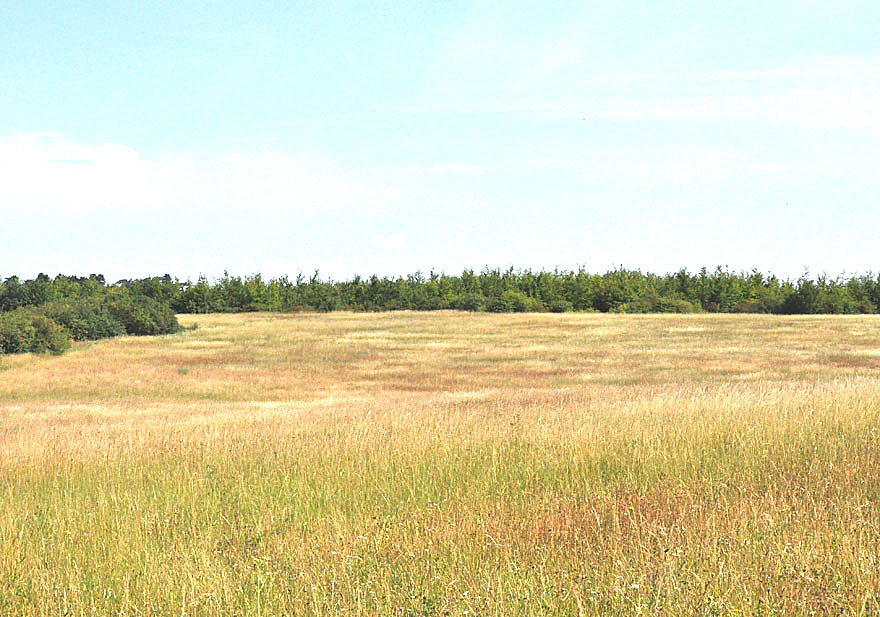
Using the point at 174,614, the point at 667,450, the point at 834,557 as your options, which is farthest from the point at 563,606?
the point at 667,450

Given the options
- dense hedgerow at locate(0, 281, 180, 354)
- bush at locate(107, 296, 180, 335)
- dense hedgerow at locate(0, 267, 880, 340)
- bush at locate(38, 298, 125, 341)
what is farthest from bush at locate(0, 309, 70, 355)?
dense hedgerow at locate(0, 267, 880, 340)

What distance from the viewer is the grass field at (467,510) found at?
5.11 meters

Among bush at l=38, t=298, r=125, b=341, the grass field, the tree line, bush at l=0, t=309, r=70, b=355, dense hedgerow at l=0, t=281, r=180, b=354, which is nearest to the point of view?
the grass field

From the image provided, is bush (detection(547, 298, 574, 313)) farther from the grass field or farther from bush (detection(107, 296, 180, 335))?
the grass field

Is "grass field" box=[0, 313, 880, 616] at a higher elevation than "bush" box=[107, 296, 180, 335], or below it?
below

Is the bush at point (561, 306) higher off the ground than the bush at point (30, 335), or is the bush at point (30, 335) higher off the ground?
the bush at point (561, 306)

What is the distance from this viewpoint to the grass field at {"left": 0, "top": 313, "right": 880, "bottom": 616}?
5.11 m

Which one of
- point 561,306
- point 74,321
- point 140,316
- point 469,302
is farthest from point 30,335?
point 561,306

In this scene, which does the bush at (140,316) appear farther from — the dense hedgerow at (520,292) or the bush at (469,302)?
the bush at (469,302)

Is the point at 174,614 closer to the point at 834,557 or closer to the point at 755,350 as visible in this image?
the point at 834,557

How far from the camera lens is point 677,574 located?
518 centimetres

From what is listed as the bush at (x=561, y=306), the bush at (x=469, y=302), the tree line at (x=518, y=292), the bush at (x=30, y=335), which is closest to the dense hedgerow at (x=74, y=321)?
the bush at (x=30, y=335)

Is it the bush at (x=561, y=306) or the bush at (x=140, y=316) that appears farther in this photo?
the bush at (x=561, y=306)

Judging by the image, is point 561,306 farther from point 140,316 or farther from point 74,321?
point 74,321
